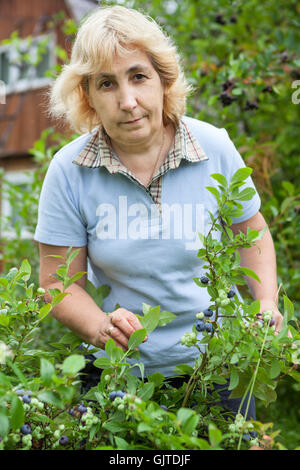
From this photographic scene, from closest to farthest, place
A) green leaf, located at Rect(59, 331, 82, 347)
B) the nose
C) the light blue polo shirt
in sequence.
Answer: green leaf, located at Rect(59, 331, 82, 347) → the nose → the light blue polo shirt

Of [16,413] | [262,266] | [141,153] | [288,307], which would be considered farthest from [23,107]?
[16,413]

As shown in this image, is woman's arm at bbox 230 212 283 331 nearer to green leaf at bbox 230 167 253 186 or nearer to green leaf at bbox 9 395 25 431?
green leaf at bbox 230 167 253 186

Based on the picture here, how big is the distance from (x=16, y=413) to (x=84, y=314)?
693mm

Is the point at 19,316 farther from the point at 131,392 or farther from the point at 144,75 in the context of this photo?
the point at 144,75

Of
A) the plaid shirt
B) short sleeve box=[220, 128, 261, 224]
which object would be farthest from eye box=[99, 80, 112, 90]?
short sleeve box=[220, 128, 261, 224]

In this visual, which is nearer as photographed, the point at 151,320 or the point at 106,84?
the point at 151,320

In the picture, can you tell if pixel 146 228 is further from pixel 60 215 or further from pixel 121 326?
pixel 121 326

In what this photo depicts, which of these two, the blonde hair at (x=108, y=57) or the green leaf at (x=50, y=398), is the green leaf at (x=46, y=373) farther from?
the blonde hair at (x=108, y=57)

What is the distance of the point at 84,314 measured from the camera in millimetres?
1685

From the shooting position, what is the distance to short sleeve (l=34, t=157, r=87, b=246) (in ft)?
6.14

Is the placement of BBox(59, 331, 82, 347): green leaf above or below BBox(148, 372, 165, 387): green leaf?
above

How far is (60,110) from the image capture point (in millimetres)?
2230

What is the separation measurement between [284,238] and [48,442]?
2057mm
